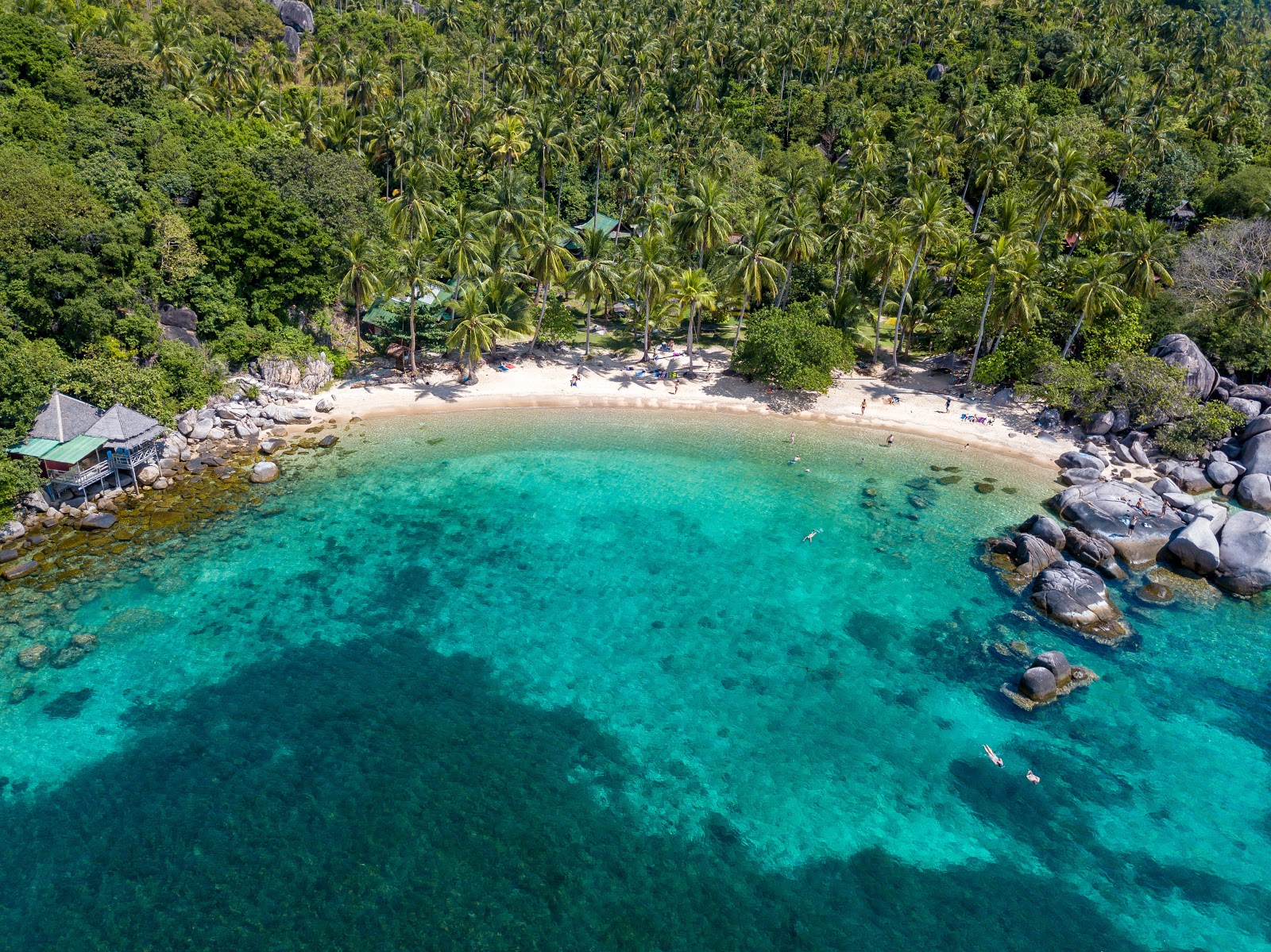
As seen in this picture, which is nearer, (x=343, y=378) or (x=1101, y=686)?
(x=1101, y=686)

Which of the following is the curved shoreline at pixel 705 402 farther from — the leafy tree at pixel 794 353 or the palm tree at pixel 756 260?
the palm tree at pixel 756 260

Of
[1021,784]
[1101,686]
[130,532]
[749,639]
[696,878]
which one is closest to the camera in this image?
[696,878]

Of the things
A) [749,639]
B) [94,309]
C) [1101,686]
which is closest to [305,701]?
[749,639]

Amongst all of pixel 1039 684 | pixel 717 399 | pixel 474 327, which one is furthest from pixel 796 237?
pixel 1039 684

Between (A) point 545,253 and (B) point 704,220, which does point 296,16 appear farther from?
(B) point 704,220

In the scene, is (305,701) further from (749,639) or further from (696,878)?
(749,639)

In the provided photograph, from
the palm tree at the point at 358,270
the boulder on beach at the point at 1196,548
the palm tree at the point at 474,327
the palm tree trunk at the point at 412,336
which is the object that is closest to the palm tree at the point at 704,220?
the palm tree at the point at 474,327
